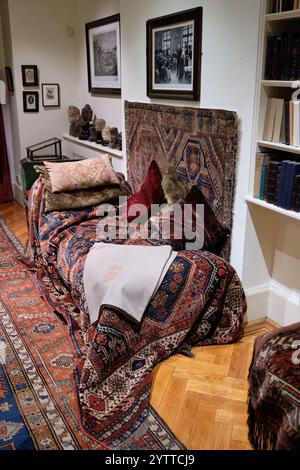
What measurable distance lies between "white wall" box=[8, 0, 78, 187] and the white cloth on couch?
313 cm

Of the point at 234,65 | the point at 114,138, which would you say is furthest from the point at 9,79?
the point at 234,65

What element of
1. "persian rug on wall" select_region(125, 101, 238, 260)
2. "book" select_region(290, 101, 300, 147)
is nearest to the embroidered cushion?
"persian rug on wall" select_region(125, 101, 238, 260)

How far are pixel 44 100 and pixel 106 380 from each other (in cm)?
388

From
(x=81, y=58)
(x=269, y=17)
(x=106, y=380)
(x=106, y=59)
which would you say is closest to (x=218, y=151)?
(x=269, y=17)

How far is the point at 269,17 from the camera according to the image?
2123 millimetres

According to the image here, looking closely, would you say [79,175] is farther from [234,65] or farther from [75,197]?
[234,65]

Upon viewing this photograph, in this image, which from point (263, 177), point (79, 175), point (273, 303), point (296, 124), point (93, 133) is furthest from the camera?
point (93, 133)

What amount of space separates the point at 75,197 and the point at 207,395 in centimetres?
188

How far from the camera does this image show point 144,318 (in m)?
2.25

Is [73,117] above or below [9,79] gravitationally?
below

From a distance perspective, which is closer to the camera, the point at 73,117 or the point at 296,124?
the point at 296,124

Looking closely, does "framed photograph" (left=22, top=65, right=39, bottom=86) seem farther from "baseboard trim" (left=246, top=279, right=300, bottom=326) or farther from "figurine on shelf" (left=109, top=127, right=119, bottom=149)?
"baseboard trim" (left=246, top=279, right=300, bottom=326)

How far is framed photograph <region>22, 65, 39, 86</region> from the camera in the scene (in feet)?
15.7
